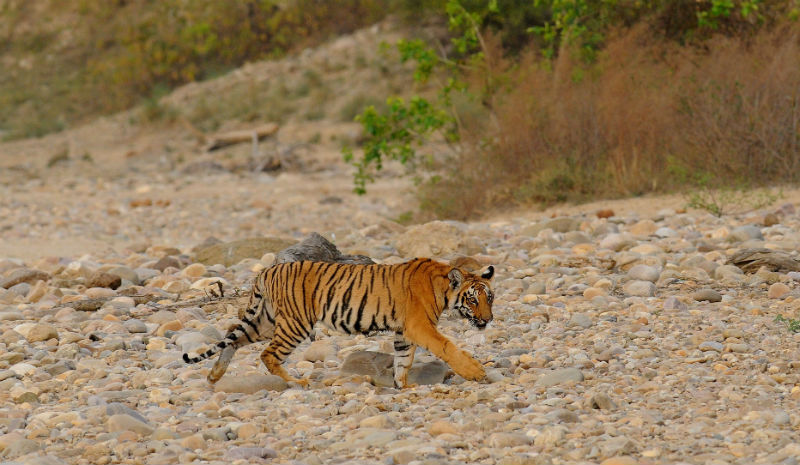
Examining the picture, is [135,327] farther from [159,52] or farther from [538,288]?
[159,52]

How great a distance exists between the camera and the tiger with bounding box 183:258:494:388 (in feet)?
19.2

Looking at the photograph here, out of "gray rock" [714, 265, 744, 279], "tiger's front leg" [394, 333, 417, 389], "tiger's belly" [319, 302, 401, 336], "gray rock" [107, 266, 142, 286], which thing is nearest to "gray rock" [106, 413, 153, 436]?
"tiger's belly" [319, 302, 401, 336]

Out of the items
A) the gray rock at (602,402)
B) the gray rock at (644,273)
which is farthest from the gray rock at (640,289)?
the gray rock at (602,402)

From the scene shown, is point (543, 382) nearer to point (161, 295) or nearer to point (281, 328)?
point (281, 328)

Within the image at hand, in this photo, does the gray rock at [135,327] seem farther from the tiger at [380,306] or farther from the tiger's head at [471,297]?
the tiger's head at [471,297]

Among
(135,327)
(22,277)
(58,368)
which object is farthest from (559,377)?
(22,277)

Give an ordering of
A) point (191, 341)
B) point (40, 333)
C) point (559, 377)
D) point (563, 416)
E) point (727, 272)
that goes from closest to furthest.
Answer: point (563, 416) < point (559, 377) < point (191, 341) < point (40, 333) < point (727, 272)

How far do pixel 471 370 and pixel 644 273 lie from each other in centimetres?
303

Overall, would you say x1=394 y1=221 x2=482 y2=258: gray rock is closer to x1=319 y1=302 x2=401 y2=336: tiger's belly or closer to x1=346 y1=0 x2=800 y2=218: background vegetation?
x1=346 y1=0 x2=800 y2=218: background vegetation

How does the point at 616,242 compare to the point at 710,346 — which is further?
the point at 616,242

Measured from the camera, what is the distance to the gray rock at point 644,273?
835 cm

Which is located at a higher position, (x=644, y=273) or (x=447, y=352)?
(x=447, y=352)

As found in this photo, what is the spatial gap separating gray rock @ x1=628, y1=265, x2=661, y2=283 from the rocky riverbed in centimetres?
1

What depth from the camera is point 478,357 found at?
21.2 ft
